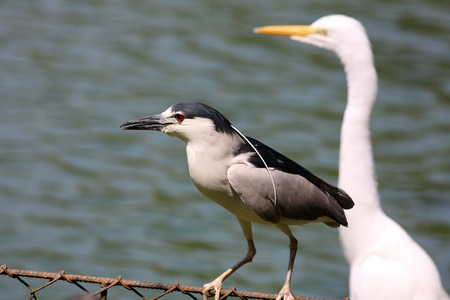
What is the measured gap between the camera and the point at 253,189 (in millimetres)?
3043

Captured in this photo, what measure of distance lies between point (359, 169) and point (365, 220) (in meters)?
0.29

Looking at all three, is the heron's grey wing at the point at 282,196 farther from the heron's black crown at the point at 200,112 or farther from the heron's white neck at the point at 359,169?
the heron's white neck at the point at 359,169

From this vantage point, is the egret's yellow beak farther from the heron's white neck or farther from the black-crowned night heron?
the black-crowned night heron

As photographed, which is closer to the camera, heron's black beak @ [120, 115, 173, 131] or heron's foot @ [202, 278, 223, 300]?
heron's foot @ [202, 278, 223, 300]

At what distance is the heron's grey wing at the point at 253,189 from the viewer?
3039 mm

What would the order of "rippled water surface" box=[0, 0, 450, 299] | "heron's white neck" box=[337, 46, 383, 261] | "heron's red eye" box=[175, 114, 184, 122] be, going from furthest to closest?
"rippled water surface" box=[0, 0, 450, 299] < "heron's white neck" box=[337, 46, 383, 261] < "heron's red eye" box=[175, 114, 184, 122]

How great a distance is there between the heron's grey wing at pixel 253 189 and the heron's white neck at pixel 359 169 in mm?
1173

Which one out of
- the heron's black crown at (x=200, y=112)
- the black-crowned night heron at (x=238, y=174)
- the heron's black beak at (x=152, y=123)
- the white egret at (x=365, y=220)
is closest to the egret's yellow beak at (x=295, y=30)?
the white egret at (x=365, y=220)

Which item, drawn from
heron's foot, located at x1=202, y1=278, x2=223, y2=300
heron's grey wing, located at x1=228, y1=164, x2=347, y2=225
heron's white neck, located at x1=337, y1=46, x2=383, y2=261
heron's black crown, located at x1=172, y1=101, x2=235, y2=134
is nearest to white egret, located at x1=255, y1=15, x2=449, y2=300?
heron's white neck, located at x1=337, y1=46, x2=383, y2=261

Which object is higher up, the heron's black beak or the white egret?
the heron's black beak

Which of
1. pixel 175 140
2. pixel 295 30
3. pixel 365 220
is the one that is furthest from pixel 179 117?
pixel 175 140

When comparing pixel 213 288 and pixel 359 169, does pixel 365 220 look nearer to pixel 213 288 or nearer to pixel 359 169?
pixel 359 169

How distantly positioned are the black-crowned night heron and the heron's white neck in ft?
3.04

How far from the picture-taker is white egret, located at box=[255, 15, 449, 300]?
396 cm
